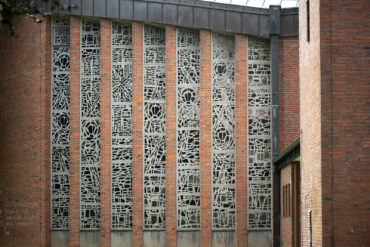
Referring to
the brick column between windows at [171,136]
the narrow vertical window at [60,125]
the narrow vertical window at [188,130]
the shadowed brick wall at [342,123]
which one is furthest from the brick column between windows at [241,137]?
the shadowed brick wall at [342,123]

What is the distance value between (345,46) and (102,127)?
14245mm

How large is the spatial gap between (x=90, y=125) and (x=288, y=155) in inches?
339

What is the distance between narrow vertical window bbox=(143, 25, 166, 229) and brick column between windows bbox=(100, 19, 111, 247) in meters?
1.36

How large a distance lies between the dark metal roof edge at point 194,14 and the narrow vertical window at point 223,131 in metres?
0.68

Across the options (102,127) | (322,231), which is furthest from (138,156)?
(322,231)

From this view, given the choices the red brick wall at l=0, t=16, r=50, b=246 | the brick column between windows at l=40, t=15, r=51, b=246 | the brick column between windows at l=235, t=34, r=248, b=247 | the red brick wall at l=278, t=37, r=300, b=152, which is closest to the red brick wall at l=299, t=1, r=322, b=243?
the red brick wall at l=278, t=37, r=300, b=152

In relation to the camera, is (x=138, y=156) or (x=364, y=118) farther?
(x=138, y=156)

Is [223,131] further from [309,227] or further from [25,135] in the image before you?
[309,227]

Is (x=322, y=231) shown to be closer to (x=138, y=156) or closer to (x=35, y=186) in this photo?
(x=138, y=156)

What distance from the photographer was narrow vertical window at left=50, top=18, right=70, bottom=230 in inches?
1081

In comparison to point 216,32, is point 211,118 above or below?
below

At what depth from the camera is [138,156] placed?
88.9ft

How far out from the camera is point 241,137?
26688 mm

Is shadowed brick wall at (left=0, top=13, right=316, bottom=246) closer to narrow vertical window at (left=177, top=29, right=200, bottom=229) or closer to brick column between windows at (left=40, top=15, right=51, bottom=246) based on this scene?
brick column between windows at (left=40, top=15, right=51, bottom=246)
